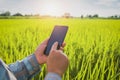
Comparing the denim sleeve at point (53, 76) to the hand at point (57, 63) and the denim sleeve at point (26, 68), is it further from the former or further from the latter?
the denim sleeve at point (26, 68)

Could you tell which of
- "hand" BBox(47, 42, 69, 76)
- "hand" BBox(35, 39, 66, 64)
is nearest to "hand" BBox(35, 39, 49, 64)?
"hand" BBox(35, 39, 66, 64)

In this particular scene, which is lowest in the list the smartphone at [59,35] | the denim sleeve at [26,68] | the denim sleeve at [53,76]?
the denim sleeve at [26,68]

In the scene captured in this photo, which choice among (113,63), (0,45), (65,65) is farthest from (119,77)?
(0,45)

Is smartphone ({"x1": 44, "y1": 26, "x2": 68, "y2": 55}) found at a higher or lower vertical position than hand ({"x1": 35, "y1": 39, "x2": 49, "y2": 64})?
higher

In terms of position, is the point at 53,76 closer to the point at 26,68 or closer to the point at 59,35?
the point at 59,35

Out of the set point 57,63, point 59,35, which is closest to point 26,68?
point 59,35


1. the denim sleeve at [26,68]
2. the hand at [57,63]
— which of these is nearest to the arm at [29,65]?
the denim sleeve at [26,68]

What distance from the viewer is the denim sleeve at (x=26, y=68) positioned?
132 centimetres

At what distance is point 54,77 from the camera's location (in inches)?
39.1

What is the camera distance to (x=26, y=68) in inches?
53.0

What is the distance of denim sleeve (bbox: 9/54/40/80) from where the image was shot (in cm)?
132

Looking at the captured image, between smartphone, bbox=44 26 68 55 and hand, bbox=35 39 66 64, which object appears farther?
hand, bbox=35 39 66 64

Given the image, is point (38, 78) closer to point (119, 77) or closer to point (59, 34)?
point (119, 77)

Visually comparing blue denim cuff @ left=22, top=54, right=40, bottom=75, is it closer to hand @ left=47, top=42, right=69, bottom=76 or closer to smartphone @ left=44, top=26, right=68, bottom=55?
smartphone @ left=44, top=26, right=68, bottom=55
